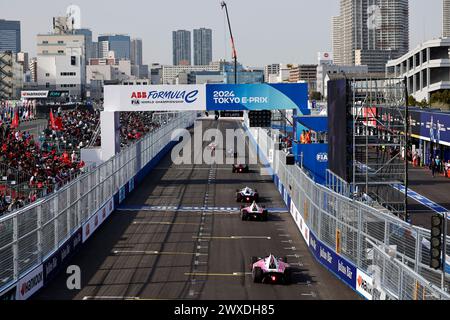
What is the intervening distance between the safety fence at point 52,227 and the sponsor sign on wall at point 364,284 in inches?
322

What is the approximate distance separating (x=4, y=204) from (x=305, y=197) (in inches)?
442

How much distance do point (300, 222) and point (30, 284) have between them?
13.2 meters

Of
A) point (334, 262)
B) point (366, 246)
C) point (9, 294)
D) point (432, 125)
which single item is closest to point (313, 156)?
point (432, 125)

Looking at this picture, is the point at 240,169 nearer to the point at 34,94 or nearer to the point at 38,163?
the point at 38,163

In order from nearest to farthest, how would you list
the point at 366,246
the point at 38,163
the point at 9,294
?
the point at 9,294
the point at 366,246
the point at 38,163

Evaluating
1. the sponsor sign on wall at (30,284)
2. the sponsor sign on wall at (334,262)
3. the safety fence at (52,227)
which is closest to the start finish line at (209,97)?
the safety fence at (52,227)

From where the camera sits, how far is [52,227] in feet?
71.8

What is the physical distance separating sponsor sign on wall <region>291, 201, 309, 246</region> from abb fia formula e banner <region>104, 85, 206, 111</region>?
11369 mm

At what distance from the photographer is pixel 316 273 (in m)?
22.3

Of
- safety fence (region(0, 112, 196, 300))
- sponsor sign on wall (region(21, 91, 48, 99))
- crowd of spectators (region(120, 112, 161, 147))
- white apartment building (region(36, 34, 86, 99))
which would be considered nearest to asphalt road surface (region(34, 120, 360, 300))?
safety fence (region(0, 112, 196, 300))

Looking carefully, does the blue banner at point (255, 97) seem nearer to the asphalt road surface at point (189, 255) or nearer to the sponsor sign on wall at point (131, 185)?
the asphalt road surface at point (189, 255)

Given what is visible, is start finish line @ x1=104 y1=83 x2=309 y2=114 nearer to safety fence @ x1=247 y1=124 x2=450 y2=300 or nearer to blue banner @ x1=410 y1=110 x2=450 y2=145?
safety fence @ x1=247 y1=124 x2=450 y2=300
